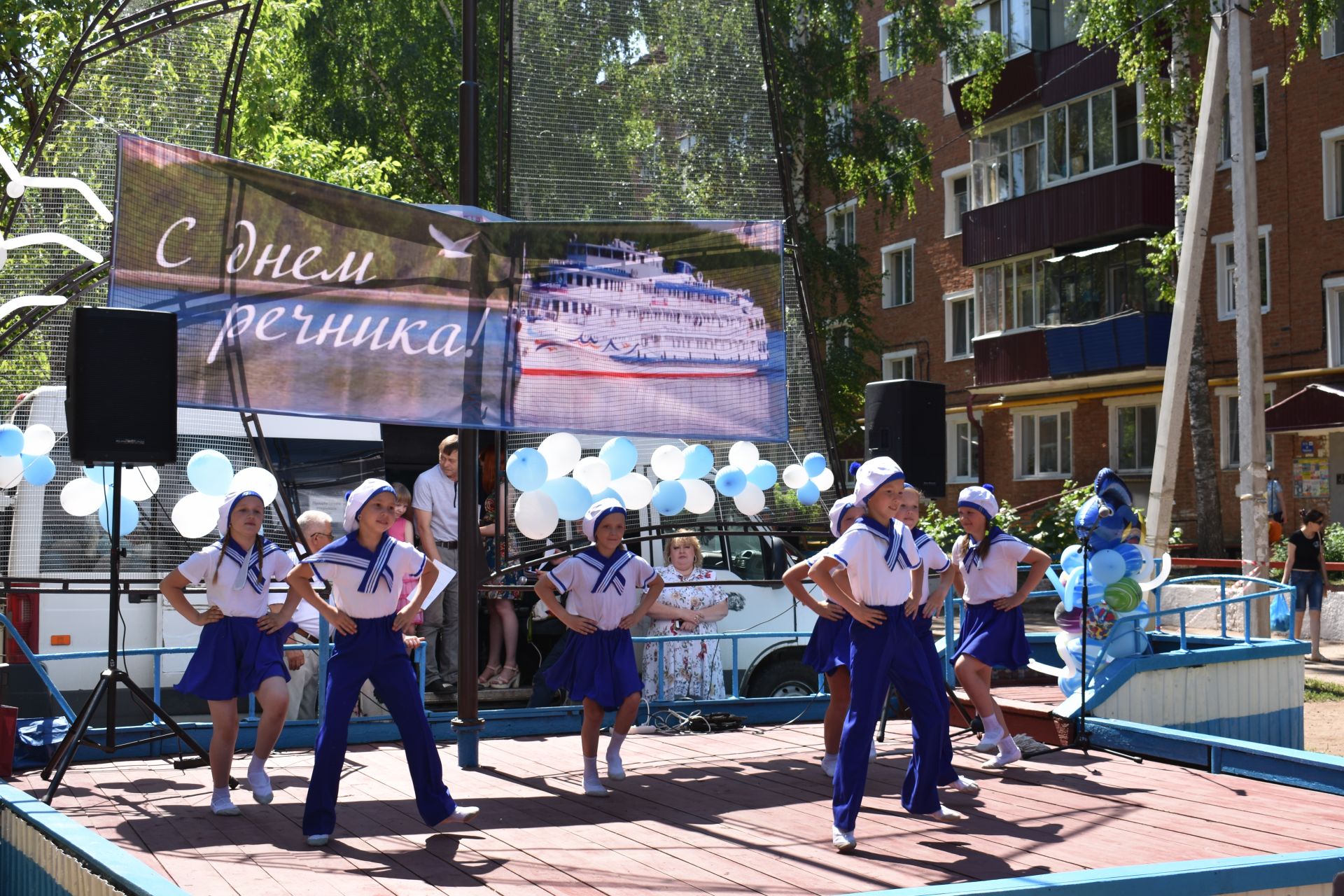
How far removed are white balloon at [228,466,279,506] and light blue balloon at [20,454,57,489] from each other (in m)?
1.22

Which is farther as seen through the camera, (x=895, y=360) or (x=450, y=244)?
(x=895, y=360)

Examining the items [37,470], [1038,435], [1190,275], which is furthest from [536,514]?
[1038,435]

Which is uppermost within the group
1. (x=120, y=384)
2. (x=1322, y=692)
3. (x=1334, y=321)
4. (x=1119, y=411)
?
(x=1334, y=321)

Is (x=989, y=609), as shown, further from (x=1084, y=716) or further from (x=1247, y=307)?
(x=1247, y=307)

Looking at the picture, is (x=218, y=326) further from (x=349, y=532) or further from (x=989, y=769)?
(x=989, y=769)

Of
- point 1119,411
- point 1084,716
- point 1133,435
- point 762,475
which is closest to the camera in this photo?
point 1084,716

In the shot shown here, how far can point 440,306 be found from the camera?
844 cm

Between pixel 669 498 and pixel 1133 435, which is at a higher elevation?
pixel 1133 435

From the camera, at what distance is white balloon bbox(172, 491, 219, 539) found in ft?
29.2

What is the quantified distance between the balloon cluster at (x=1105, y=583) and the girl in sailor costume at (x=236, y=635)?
4.78 m

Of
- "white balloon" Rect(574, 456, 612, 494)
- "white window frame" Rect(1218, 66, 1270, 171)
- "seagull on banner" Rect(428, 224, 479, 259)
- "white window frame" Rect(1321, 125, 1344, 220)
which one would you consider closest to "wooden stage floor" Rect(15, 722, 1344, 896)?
"white balloon" Rect(574, 456, 612, 494)

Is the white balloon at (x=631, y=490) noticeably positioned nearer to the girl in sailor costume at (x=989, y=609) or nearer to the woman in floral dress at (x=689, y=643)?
Result: the woman in floral dress at (x=689, y=643)

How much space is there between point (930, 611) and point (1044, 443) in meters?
25.5

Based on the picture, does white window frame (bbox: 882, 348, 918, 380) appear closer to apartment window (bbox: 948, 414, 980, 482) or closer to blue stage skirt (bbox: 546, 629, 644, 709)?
apartment window (bbox: 948, 414, 980, 482)
